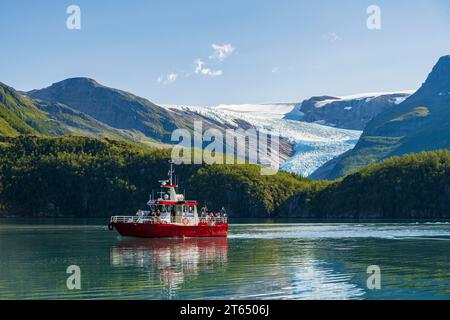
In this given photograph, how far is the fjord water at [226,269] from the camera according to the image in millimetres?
52219

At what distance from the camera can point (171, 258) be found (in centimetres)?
7994

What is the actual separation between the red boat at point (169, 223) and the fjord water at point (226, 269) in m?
11.1

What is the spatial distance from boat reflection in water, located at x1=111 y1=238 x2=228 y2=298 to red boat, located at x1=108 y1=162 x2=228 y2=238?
3.45 m

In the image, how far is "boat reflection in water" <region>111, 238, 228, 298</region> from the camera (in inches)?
2423

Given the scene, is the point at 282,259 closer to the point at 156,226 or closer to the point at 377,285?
the point at 377,285
